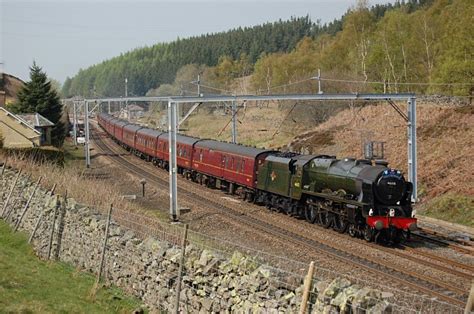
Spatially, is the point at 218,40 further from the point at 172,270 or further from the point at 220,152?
the point at 172,270

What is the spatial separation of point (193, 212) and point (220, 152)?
8.09 metres

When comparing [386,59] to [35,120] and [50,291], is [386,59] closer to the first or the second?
[35,120]

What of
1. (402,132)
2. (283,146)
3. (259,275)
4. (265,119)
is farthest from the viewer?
(265,119)

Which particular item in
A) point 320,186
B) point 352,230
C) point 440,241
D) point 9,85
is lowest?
point 440,241

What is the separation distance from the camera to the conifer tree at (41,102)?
5700 centimetres

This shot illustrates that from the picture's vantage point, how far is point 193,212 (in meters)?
27.8

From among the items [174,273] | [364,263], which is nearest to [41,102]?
[364,263]

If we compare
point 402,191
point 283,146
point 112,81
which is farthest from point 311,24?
point 402,191

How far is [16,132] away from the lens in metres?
49.7

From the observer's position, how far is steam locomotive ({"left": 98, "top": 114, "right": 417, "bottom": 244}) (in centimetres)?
2123

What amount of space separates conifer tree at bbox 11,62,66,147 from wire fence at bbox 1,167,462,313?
39.7m

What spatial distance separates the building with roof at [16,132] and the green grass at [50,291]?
114 ft

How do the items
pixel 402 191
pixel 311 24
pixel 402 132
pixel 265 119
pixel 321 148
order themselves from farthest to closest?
pixel 311 24
pixel 265 119
pixel 321 148
pixel 402 132
pixel 402 191

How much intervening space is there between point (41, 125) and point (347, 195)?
35812 millimetres
